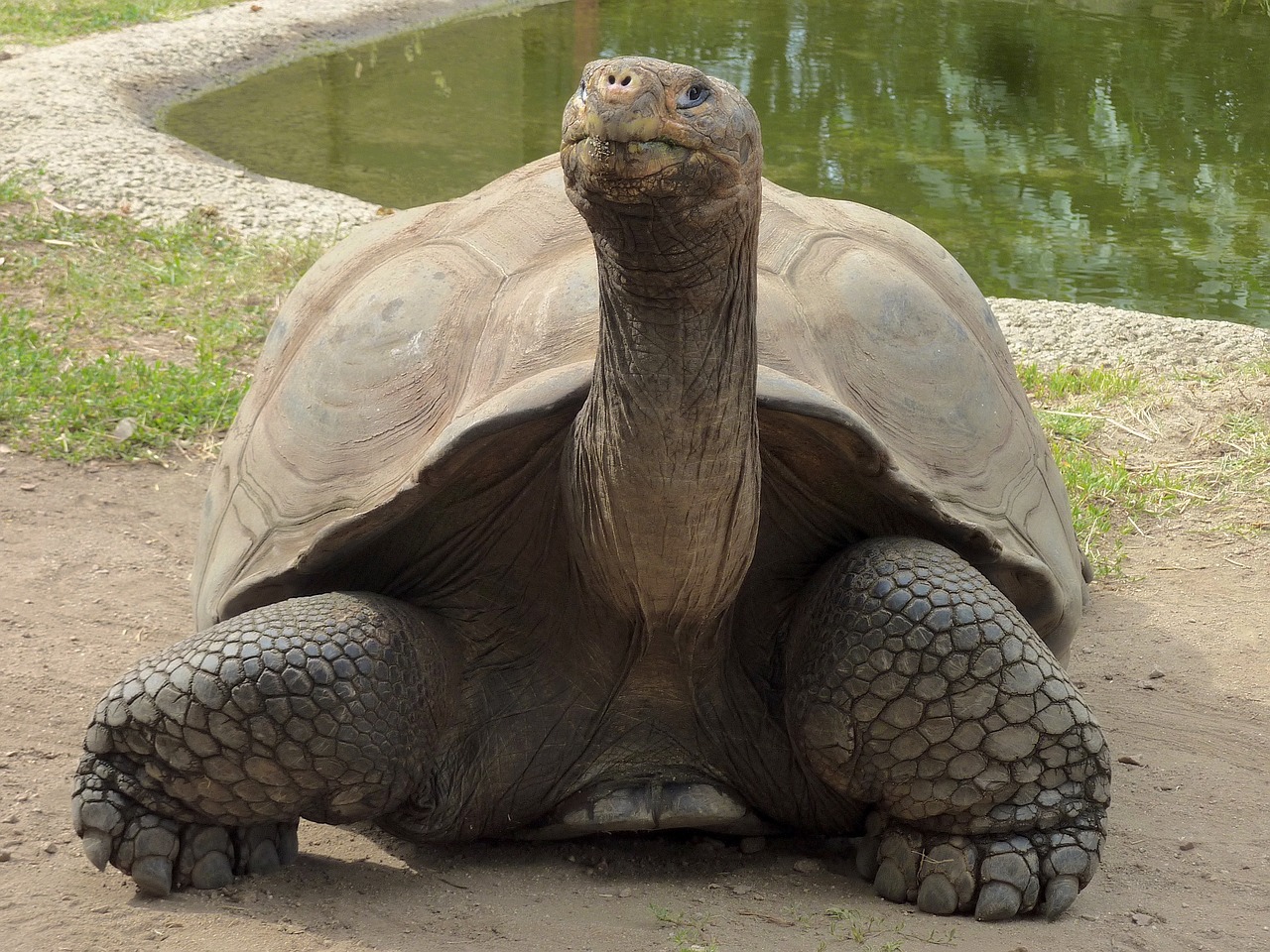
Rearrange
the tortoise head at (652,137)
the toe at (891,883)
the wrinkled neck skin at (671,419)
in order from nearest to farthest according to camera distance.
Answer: the tortoise head at (652,137)
the wrinkled neck skin at (671,419)
the toe at (891,883)

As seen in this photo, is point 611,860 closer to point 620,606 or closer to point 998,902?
point 620,606

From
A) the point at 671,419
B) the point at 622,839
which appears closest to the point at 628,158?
the point at 671,419

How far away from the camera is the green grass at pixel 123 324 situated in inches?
190

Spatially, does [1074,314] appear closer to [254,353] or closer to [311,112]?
[254,353]

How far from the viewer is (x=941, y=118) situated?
11.7m

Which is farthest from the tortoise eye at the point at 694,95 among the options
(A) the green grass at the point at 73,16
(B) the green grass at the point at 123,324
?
(A) the green grass at the point at 73,16

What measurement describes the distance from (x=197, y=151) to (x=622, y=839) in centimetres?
704

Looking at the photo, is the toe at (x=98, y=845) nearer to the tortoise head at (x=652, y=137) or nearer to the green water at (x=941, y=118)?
the tortoise head at (x=652, y=137)

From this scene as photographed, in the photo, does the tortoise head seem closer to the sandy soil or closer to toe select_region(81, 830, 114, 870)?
the sandy soil

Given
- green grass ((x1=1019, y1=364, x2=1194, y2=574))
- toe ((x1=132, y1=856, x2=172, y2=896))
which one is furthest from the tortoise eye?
green grass ((x1=1019, y1=364, x2=1194, y2=574))

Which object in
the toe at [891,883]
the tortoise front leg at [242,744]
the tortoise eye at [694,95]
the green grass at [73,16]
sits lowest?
the toe at [891,883]

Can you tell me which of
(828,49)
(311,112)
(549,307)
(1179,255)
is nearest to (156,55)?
(311,112)

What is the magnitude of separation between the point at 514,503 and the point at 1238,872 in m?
1.51

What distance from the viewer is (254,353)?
556cm
